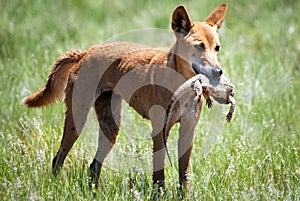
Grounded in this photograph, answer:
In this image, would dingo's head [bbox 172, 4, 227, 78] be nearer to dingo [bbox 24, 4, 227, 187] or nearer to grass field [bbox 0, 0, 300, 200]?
dingo [bbox 24, 4, 227, 187]

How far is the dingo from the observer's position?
5.27 meters

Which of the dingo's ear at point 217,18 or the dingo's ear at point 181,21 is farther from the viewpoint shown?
the dingo's ear at point 217,18

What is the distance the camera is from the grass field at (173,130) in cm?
526

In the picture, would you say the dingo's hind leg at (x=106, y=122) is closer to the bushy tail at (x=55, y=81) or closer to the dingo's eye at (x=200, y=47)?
the bushy tail at (x=55, y=81)

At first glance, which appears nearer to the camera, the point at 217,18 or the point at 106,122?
the point at 217,18

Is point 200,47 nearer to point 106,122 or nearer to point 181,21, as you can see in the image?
point 181,21

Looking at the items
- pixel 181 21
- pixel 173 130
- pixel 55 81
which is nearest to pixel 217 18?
pixel 181 21

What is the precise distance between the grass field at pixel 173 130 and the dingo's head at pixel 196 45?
0.92 m

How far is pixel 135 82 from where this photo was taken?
567 cm

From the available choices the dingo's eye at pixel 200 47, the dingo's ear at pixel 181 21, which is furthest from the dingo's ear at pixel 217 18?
the dingo's eye at pixel 200 47

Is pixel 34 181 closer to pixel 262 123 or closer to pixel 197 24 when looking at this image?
pixel 197 24

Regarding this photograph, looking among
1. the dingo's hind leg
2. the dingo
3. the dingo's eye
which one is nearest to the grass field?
the dingo's hind leg

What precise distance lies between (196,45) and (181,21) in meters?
0.30

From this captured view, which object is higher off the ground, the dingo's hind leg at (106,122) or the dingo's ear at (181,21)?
the dingo's ear at (181,21)
